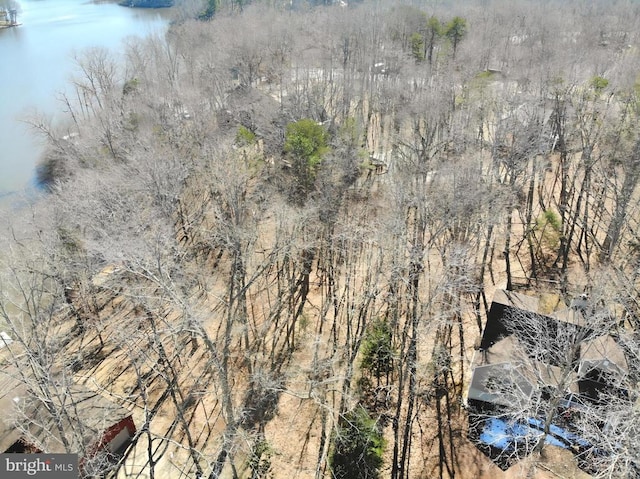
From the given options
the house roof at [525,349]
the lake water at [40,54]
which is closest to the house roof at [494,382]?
the house roof at [525,349]

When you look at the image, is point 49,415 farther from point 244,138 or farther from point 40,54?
point 40,54

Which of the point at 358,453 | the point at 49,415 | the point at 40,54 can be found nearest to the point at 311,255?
the point at 358,453

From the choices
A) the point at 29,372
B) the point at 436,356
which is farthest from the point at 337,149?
the point at 29,372

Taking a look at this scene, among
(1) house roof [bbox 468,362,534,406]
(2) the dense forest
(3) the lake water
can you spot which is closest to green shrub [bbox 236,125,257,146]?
(2) the dense forest

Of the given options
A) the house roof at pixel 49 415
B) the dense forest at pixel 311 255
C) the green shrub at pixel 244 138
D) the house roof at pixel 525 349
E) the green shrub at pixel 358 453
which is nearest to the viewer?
the green shrub at pixel 358 453

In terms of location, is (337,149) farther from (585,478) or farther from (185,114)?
(585,478)

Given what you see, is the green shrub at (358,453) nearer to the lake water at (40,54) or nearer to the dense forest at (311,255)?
the dense forest at (311,255)
